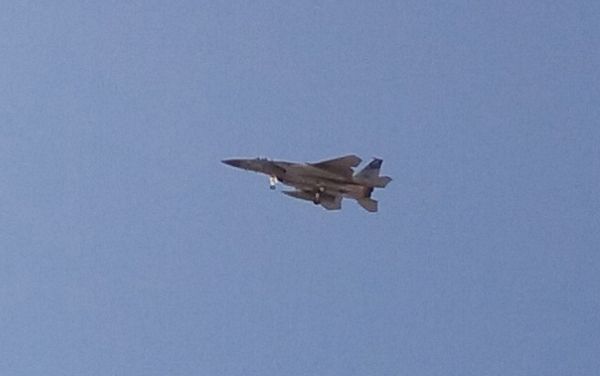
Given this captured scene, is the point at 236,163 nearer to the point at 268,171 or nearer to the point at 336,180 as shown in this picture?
the point at 268,171

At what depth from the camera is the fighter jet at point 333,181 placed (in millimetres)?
102312

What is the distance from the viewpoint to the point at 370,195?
4040 inches

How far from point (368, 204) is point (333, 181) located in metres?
3.45

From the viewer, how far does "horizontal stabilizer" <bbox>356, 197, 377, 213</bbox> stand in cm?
10212

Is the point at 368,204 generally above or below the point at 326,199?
below

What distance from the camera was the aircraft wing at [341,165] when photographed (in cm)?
10175

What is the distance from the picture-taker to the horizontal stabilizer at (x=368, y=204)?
10212 centimetres

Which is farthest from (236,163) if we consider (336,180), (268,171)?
(336,180)

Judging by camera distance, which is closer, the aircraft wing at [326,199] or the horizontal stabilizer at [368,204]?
the horizontal stabilizer at [368,204]

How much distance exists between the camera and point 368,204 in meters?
102

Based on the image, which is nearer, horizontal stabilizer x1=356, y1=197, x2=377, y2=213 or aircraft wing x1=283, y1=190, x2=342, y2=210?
horizontal stabilizer x1=356, y1=197, x2=377, y2=213

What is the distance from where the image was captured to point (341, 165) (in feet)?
335

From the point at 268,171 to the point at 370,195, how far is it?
9.22 m

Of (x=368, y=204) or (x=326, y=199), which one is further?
(x=326, y=199)
